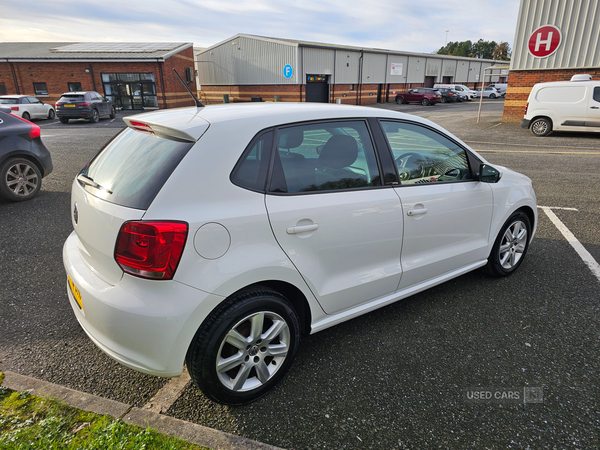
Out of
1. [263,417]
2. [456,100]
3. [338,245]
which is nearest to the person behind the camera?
[263,417]

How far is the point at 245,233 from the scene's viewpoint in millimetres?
2115

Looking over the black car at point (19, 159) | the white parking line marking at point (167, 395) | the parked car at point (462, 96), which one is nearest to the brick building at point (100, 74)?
the black car at point (19, 159)

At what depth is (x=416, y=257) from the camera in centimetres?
299

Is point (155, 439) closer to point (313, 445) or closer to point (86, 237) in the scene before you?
point (313, 445)

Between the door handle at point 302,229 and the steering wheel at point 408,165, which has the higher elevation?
the steering wheel at point 408,165

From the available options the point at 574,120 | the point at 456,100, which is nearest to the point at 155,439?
the point at 574,120

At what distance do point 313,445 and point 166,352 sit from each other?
0.90 meters

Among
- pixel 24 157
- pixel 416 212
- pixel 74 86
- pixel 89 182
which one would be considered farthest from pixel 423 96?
pixel 89 182

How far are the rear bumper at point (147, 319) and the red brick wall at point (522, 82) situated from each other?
18901 millimetres

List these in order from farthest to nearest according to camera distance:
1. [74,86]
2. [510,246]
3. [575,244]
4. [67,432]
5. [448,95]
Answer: [448,95]
[74,86]
[575,244]
[510,246]
[67,432]

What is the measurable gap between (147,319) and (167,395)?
0.72 m

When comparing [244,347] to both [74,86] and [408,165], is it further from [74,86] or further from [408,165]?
[74,86]

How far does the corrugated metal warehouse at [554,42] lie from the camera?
1519 centimetres

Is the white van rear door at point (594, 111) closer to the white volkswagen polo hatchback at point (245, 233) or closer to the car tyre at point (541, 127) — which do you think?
the car tyre at point (541, 127)
